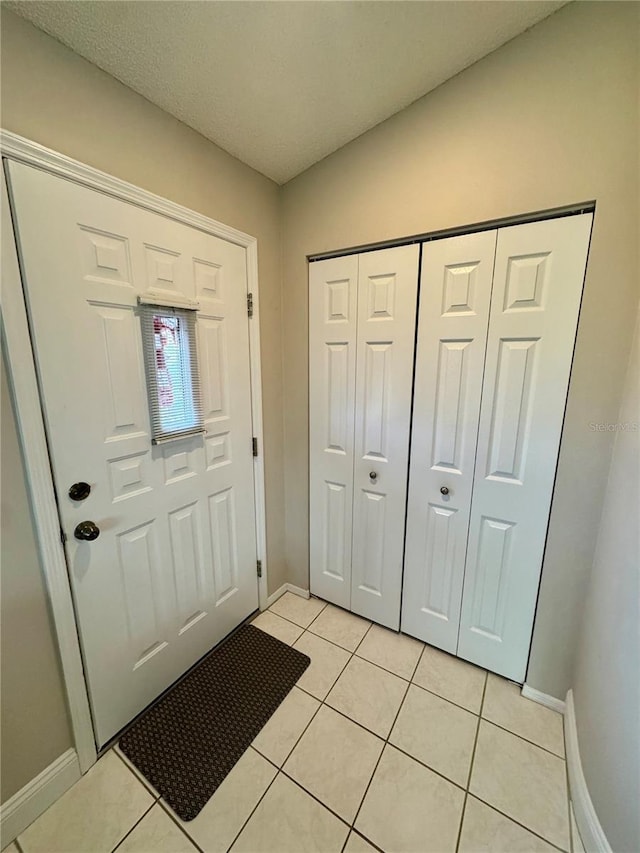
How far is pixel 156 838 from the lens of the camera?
103 centimetres

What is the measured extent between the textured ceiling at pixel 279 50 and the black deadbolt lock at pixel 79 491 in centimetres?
131

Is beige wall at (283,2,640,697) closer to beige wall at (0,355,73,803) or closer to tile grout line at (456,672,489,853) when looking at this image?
tile grout line at (456,672,489,853)

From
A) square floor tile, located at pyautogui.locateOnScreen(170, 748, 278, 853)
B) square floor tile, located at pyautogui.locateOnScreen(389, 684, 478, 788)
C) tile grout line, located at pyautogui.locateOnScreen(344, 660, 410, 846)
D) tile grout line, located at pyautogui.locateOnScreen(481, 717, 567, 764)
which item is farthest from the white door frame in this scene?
tile grout line, located at pyautogui.locateOnScreen(481, 717, 567, 764)

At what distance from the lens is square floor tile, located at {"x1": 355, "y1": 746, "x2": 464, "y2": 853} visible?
3.38 ft

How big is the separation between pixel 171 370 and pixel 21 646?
1.01 meters

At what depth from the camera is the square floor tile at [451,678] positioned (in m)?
1.48

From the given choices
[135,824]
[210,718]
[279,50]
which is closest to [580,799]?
[210,718]

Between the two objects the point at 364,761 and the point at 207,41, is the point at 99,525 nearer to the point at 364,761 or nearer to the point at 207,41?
the point at 364,761

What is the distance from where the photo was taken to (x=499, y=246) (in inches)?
50.1

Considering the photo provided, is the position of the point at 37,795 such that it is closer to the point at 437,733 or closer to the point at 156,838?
the point at 156,838

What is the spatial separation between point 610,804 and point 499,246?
5.89ft

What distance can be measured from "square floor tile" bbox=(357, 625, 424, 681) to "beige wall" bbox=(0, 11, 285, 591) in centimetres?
105

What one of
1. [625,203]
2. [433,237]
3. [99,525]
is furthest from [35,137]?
[625,203]

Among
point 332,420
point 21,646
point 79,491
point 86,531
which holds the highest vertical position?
point 332,420
